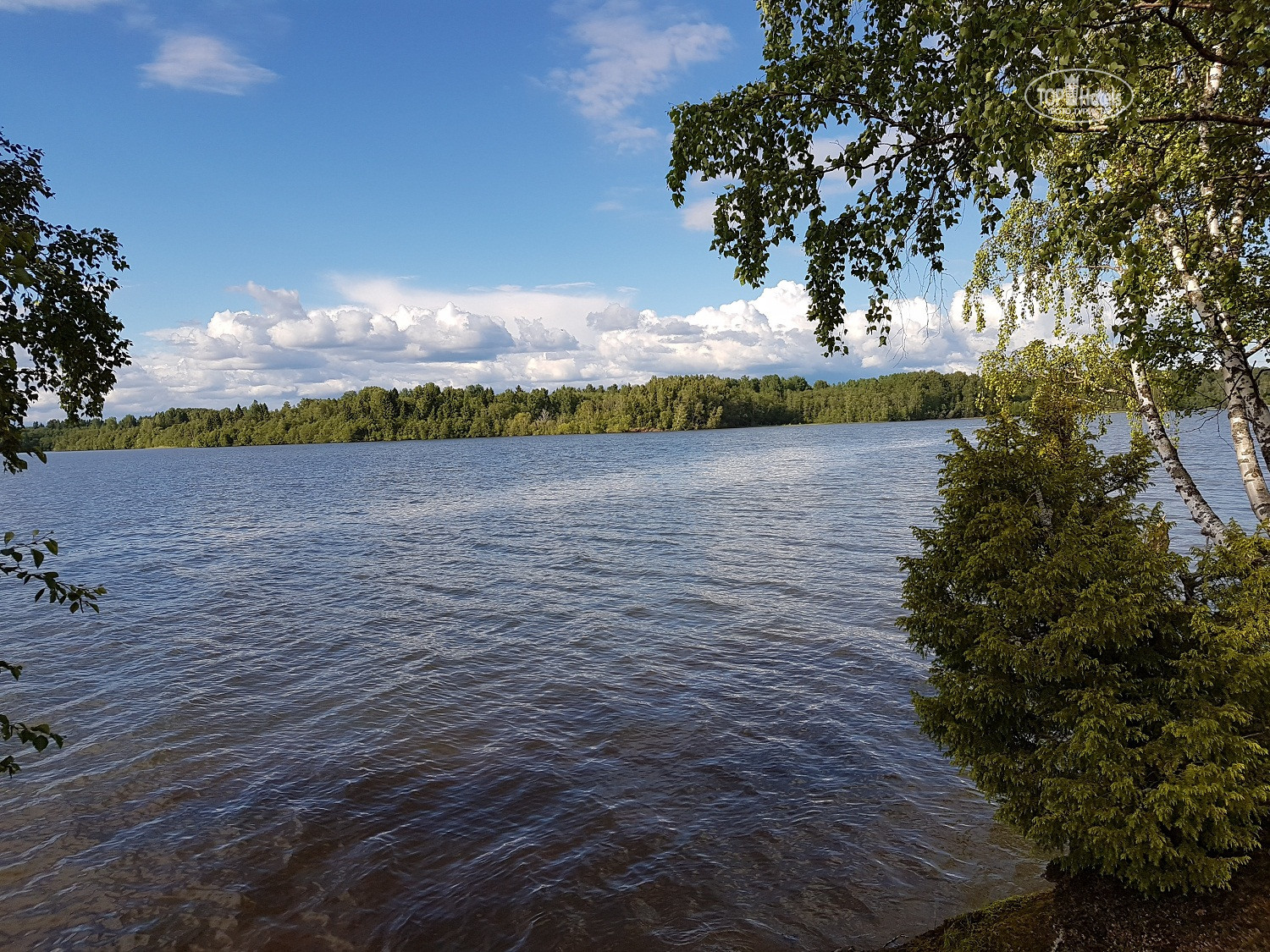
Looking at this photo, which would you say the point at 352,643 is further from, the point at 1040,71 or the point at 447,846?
the point at 1040,71

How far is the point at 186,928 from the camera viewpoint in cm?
852

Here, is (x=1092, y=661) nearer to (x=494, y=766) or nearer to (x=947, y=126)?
(x=947, y=126)

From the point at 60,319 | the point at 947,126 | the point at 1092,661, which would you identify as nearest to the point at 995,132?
the point at 947,126

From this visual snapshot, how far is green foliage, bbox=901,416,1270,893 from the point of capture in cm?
596

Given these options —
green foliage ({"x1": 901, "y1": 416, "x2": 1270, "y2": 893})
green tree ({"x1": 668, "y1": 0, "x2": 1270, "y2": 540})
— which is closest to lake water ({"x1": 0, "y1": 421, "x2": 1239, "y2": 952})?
green foliage ({"x1": 901, "y1": 416, "x2": 1270, "y2": 893})

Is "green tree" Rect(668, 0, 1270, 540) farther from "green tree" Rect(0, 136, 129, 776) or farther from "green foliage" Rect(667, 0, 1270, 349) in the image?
"green tree" Rect(0, 136, 129, 776)

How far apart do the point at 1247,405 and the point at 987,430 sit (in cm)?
465

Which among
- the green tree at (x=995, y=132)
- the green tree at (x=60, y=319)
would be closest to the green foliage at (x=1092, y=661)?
the green tree at (x=995, y=132)

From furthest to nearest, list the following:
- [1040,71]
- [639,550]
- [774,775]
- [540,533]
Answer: [540,533] → [639,550] → [774,775] → [1040,71]

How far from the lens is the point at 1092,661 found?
6574mm

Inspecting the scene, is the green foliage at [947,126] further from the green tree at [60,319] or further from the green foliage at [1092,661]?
the green tree at [60,319]

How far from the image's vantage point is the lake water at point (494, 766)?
8594 mm

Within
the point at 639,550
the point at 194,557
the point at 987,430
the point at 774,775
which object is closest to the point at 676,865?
the point at 774,775
